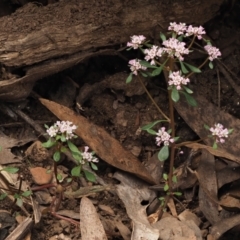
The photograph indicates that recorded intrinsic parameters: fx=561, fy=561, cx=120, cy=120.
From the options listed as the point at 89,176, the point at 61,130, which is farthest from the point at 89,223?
A: the point at 61,130

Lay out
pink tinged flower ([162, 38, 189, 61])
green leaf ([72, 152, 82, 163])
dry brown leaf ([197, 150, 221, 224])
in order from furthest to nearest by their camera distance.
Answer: dry brown leaf ([197, 150, 221, 224])
green leaf ([72, 152, 82, 163])
pink tinged flower ([162, 38, 189, 61])

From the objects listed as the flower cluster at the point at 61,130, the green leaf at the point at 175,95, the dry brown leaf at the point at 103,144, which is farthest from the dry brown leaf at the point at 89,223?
the green leaf at the point at 175,95

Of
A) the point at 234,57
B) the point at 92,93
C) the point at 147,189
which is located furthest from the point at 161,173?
the point at 234,57

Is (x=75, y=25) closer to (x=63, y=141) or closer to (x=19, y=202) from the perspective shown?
(x=63, y=141)

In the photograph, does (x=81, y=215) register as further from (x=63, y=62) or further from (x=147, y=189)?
(x=63, y=62)

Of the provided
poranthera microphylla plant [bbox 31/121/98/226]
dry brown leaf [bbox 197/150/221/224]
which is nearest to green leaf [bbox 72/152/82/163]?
poranthera microphylla plant [bbox 31/121/98/226]

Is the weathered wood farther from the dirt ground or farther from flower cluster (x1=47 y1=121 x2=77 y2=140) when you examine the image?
flower cluster (x1=47 y1=121 x2=77 y2=140)

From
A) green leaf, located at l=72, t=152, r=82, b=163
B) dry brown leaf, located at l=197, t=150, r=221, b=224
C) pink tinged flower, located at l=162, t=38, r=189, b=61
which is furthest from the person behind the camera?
dry brown leaf, located at l=197, t=150, r=221, b=224

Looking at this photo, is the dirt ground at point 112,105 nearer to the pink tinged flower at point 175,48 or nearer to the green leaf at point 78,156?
the green leaf at point 78,156
